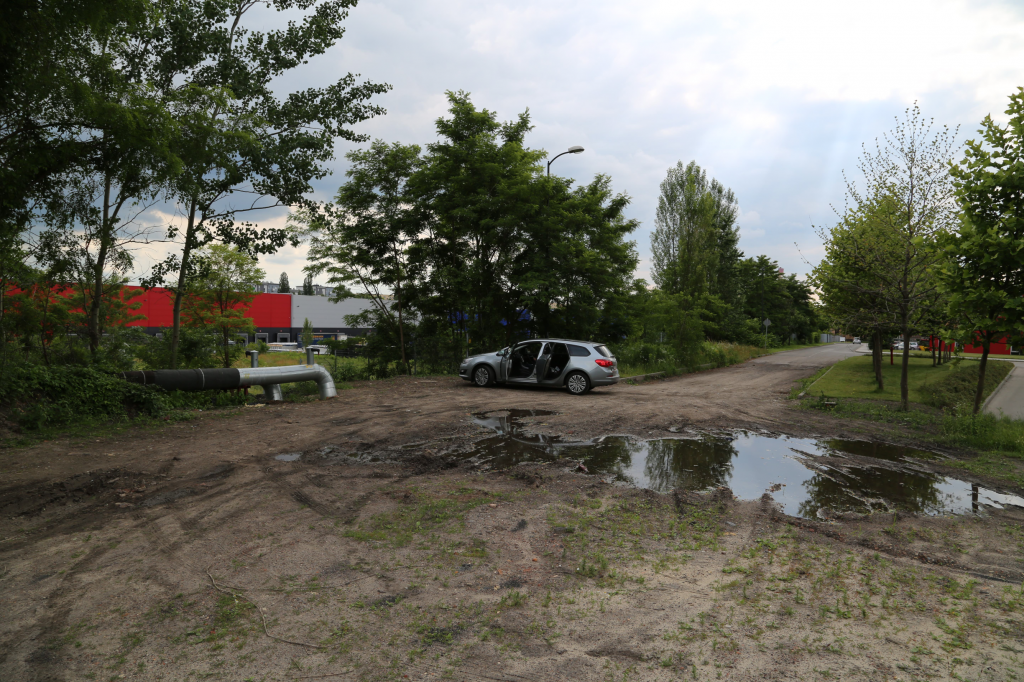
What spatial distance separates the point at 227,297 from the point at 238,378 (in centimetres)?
1196

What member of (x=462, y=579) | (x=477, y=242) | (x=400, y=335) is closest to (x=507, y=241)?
(x=477, y=242)

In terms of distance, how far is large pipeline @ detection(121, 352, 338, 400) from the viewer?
1192cm

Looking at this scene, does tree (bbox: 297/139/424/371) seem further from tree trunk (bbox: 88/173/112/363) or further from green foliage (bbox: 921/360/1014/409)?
green foliage (bbox: 921/360/1014/409)

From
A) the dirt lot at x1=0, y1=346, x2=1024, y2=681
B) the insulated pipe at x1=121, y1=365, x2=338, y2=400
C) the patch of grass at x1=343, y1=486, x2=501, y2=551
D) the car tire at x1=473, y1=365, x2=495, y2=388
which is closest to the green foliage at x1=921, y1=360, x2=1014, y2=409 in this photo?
the dirt lot at x1=0, y1=346, x2=1024, y2=681

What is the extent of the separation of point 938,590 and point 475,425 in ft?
25.8

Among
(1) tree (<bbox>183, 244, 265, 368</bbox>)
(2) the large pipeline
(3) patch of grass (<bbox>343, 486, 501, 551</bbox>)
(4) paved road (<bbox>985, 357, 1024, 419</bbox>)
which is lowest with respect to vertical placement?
(3) patch of grass (<bbox>343, 486, 501, 551</bbox>)

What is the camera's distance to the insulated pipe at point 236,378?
11918mm

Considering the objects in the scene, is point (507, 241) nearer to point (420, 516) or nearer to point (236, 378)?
point (236, 378)

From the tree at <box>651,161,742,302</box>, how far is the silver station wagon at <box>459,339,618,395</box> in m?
13.5

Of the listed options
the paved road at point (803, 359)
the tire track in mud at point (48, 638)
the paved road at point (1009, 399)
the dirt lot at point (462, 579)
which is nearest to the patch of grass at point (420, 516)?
the dirt lot at point (462, 579)

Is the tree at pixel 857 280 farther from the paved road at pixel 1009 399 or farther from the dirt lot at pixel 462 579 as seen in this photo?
the dirt lot at pixel 462 579

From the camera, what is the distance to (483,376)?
17.8m

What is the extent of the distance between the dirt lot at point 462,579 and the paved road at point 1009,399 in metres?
11.0

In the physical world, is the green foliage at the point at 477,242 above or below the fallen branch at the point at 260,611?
above
